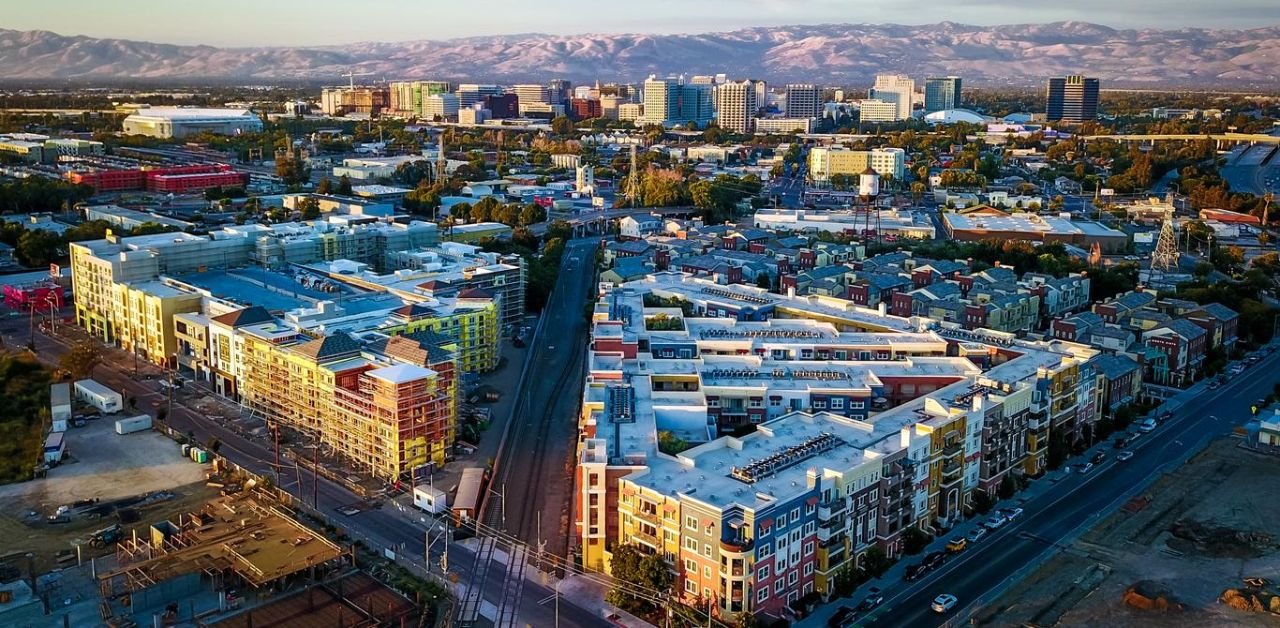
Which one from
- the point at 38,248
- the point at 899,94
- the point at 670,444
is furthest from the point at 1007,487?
the point at 899,94

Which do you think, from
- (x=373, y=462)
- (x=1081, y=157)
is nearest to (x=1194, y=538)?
(x=373, y=462)

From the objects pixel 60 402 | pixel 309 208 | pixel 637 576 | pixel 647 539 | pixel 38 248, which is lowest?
pixel 637 576

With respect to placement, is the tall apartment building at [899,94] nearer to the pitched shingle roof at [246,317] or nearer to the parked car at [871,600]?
the pitched shingle roof at [246,317]

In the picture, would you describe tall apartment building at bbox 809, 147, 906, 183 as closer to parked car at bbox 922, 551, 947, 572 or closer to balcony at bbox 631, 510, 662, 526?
parked car at bbox 922, 551, 947, 572

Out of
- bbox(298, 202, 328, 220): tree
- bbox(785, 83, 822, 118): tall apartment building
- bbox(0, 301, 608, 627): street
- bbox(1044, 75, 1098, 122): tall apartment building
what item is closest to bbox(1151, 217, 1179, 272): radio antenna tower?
bbox(0, 301, 608, 627): street

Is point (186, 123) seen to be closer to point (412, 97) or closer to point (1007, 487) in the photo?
point (412, 97)

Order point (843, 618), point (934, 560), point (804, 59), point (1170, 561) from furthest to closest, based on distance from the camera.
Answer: point (804, 59)
point (1170, 561)
point (934, 560)
point (843, 618)
